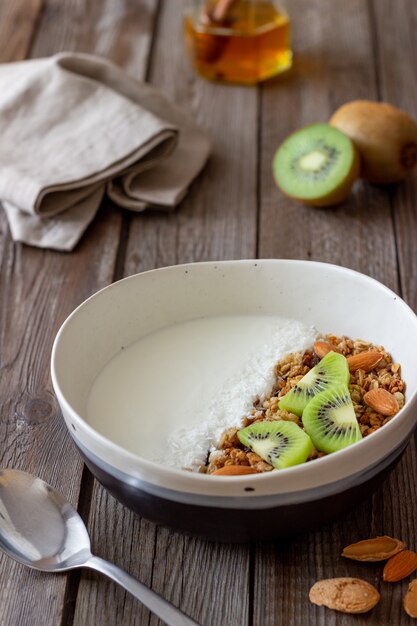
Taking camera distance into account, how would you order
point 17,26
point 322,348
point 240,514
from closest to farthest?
point 240,514 < point 322,348 < point 17,26

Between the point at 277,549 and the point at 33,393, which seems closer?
the point at 277,549

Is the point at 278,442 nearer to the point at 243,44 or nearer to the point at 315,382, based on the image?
the point at 315,382

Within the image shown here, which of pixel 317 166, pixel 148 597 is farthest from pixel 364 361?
pixel 317 166

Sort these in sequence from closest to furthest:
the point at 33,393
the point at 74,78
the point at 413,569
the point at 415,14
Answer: the point at 413,569 < the point at 33,393 < the point at 74,78 < the point at 415,14

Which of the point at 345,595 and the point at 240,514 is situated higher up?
the point at 240,514

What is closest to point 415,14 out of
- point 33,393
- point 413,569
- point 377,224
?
point 377,224

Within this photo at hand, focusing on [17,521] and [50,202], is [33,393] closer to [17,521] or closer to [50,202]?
[17,521]

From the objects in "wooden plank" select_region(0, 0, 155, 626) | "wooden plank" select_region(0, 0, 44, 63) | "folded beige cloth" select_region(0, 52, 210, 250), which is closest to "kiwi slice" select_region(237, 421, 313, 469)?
"wooden plank" select_region(0, 0, 155, 626)
